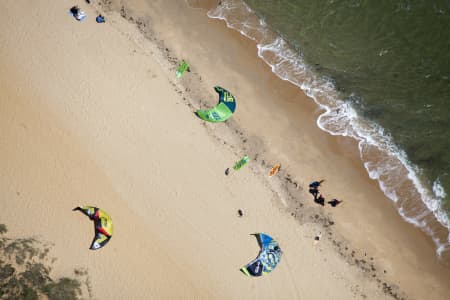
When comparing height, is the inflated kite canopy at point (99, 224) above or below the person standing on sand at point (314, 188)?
below

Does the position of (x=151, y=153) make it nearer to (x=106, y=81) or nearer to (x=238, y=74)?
(x=106, y=81)

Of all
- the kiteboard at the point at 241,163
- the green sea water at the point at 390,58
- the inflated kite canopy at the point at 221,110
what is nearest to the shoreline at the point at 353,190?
the inflated kite canopy at the point at 221,110

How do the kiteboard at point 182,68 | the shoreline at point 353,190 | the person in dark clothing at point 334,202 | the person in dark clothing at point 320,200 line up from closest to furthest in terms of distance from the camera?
the shoreline at point 353,190
the person in dark clothing at point 320,200
the person in dark clothing at point 334,202
the kiteboard at point 182,68

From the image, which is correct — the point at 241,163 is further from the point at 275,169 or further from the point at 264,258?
the point at 264,258

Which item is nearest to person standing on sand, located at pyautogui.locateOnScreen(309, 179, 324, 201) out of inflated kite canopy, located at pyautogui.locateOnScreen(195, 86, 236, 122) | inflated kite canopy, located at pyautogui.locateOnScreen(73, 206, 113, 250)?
inflated kite canopy, located at pyautogui.locateOnScreen(195, 86, 236, 122)

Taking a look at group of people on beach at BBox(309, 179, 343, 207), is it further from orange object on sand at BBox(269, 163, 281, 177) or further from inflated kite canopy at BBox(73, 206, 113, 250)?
inflated kite canopy at BBox(73, 206, 113, 250)

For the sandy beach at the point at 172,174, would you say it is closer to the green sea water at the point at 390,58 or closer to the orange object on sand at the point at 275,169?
the orange object on sand at the point at 275,169
